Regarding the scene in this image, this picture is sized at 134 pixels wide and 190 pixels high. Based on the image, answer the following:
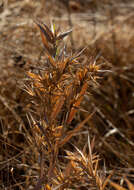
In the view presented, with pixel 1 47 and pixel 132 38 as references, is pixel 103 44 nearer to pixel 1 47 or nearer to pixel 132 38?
pixel 132 38

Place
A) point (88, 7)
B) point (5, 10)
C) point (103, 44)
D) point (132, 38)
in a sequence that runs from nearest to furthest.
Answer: point (5, 10), point (103, 44), point (132, 38), point (88, 7)

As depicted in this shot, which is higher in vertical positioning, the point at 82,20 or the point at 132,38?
the point at 82,20

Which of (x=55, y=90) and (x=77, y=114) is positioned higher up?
(x=55, y=90)

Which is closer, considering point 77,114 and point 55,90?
point 55,90

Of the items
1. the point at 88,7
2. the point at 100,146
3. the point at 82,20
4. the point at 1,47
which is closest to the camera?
the point at 100,146

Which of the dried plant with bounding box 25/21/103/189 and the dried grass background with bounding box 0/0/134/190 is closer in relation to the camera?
the dried plant with bounding box 25/21/103/189

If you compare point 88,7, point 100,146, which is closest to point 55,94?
point 100,146

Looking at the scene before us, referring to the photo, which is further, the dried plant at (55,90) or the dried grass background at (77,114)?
the dried grass background at (77,114)

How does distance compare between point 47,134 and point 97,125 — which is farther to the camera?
point 97,125
